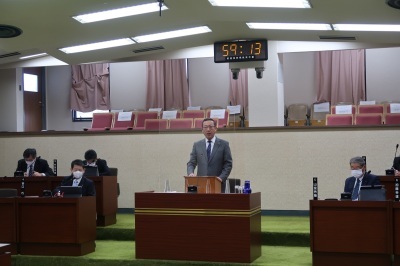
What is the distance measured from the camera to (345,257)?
21.8 ft

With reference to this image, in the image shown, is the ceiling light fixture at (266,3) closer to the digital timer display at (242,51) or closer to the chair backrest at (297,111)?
the digital timer display at (242,51)

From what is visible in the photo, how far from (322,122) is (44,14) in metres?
7.28

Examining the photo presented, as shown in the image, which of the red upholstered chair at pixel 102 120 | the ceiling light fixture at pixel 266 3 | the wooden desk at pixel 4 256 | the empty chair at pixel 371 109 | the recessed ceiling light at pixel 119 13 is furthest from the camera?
the red upholstered chair at pixel 102 120

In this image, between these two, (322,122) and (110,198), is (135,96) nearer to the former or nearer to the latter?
(322,122)

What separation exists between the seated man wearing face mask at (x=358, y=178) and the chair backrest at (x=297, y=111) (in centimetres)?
782

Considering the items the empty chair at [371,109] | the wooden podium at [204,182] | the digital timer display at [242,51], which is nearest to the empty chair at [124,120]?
the digital timer display at [242,51]

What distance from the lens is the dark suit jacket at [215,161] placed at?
7.69 meters

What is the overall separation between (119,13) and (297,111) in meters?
6.97

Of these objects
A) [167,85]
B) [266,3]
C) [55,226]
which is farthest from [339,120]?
[55,226]

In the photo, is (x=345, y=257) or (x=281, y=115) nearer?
(x=345, y=257)

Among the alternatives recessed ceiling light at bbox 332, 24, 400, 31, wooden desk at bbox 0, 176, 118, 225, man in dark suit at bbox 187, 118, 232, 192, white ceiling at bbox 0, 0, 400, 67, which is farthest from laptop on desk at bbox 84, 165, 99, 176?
recessed ceiling light at bbox 332, 24, 400, 31

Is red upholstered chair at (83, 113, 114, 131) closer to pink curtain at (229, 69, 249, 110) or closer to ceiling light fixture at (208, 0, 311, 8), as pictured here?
pink curtain at (229, 69, 249, 110)

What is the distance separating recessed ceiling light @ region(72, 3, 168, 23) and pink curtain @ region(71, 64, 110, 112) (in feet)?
24.8

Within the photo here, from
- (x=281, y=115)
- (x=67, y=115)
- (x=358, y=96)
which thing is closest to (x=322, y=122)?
(x=358, y=96)
